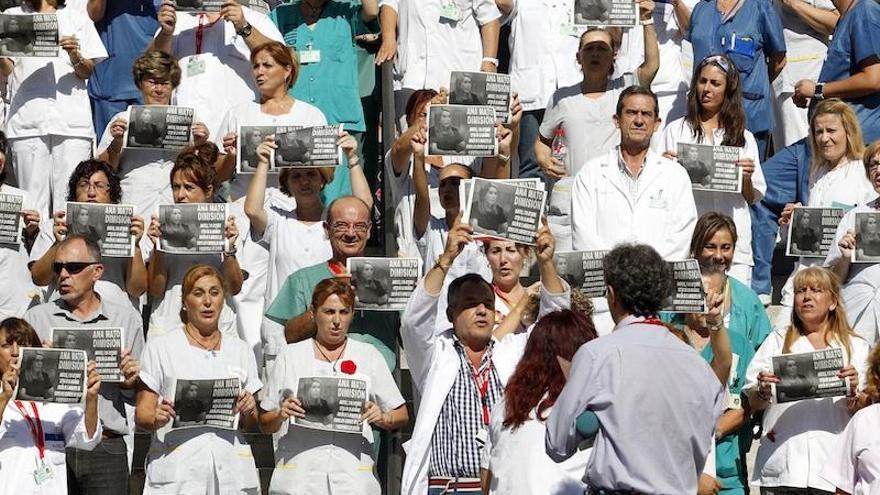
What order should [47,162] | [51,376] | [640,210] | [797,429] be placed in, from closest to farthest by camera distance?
1. [51,376]
2. [797,429]
3. [640,210]
4. [47,162]

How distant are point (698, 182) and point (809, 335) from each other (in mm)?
1766

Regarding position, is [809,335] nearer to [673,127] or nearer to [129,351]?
[673,127]

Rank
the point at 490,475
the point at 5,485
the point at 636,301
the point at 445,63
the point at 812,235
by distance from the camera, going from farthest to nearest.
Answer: the point at 445,63
the point at 812,235
the point at 5,485
the point at 490,475
the point at 636,301

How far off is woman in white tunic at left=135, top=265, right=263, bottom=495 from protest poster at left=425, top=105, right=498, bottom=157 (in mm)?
1541

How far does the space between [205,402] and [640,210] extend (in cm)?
276

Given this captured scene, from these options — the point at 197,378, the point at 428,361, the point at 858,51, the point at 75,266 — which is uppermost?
the point at 858,51

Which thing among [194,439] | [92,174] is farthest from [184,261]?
[194,439]

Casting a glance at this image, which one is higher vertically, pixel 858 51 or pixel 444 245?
pixel 858 51

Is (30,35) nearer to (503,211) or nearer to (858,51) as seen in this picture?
(503,211)

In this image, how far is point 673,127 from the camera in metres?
12.7

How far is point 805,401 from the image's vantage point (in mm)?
10516

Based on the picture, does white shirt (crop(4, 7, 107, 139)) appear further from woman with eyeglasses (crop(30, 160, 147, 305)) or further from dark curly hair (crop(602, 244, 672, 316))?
dark curly hair (crop(602, 244, 672, 316))

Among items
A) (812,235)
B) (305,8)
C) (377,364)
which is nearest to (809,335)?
(812,235)

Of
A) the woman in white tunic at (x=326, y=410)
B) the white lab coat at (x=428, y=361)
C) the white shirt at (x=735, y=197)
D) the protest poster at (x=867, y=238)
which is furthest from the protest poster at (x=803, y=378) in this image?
the white shirt at (x=735, y=197)
